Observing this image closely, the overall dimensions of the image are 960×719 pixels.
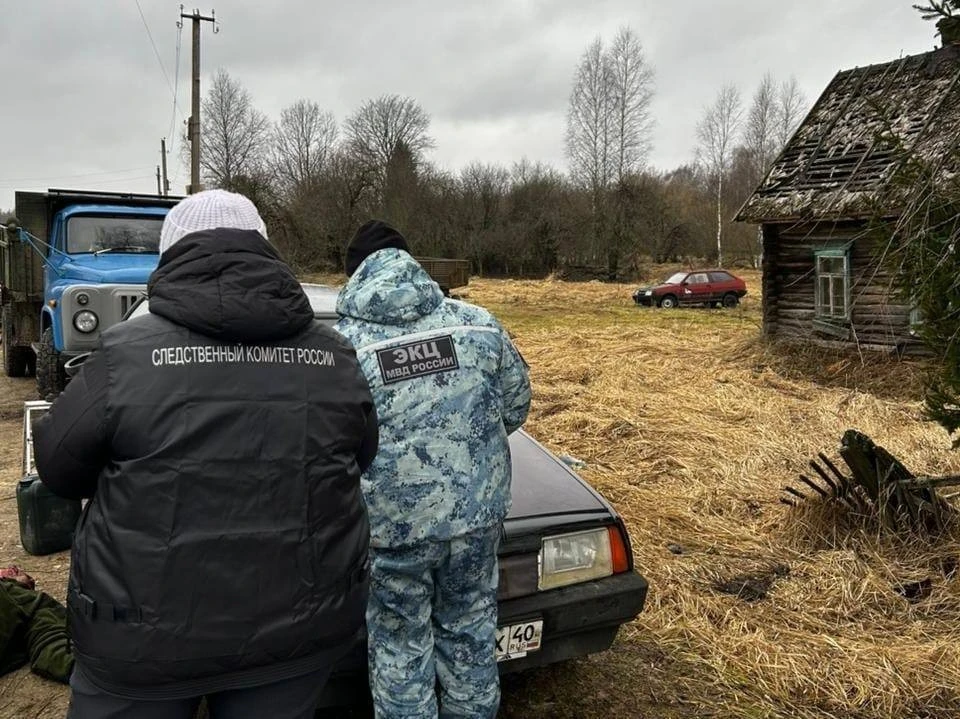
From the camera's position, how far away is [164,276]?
1.56 metres

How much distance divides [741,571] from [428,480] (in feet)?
9.30

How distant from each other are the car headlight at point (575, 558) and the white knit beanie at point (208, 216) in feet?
5.12

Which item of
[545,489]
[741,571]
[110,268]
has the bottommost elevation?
[741,571]

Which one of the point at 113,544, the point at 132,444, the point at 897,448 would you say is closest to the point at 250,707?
the point at 113,544

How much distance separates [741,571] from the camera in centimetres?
421

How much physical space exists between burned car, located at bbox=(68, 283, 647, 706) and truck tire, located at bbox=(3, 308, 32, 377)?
1030 centimetres

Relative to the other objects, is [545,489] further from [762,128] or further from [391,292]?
[762,128]

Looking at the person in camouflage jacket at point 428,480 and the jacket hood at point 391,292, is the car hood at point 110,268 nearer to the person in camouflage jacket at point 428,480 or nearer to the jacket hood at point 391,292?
the jacket hood at point 391,292

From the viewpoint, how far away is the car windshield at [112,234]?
28.0 feet

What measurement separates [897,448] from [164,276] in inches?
264

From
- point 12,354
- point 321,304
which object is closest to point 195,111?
point 12,354

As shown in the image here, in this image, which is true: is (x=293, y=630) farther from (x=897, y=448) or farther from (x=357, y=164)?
(x=357, y=164)

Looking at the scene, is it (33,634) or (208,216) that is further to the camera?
(33,634)

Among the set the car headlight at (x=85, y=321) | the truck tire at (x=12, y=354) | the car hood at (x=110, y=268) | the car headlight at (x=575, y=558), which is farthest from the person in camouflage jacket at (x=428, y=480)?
the truck tire at (x=12, y=354)
